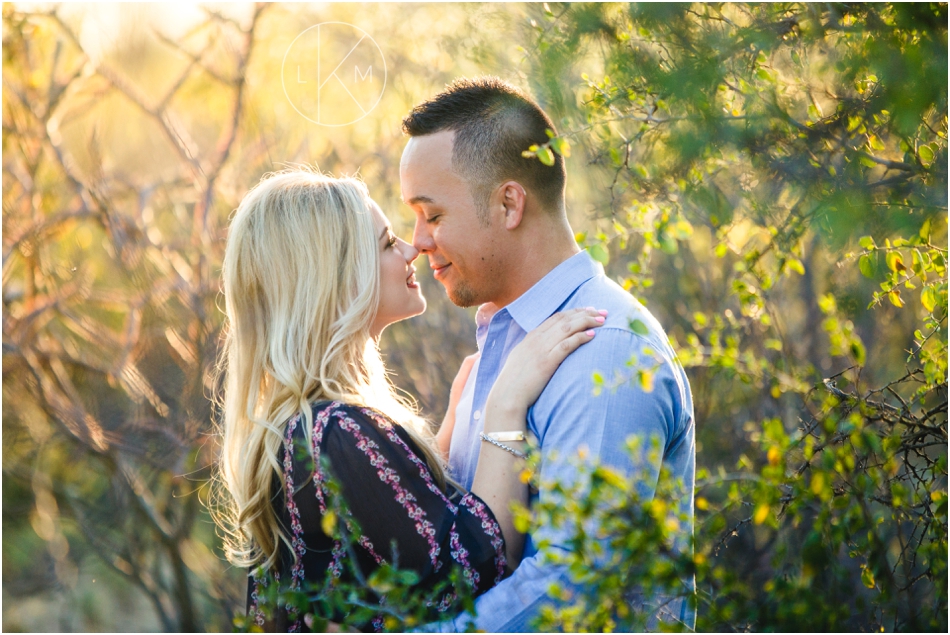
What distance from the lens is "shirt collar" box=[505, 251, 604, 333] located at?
7.77 feet

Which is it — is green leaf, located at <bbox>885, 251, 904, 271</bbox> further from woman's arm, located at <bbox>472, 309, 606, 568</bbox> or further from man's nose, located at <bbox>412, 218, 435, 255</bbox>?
man's nose, located at <bbox>412, 218, 435, 255</bbox>

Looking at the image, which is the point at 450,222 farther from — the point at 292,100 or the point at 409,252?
the point at 292,100

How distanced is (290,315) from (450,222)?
0.58 metres

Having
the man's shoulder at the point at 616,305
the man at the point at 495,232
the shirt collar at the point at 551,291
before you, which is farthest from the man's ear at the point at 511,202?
the man's shoulder at the point at 616,305

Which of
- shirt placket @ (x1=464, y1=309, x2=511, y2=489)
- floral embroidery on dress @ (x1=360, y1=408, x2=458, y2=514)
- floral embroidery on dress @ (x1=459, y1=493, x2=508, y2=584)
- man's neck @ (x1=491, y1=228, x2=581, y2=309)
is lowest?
floral embroidery on dress @ (x1=459, y1=493, x2=508, y2=584)

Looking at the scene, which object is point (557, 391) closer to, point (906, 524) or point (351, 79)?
point (351, 79)

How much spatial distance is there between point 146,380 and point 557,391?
2881 mm

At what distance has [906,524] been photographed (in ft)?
14.1

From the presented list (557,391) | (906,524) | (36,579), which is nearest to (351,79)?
(557,391)

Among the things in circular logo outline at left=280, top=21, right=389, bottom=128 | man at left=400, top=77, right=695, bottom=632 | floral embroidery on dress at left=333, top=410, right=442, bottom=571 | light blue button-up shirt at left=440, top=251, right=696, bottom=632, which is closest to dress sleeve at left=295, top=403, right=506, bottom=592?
floral embroidery on dress at left=333, top=410, right=442, bottom=571

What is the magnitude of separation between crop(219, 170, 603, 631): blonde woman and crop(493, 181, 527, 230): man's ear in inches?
13.6

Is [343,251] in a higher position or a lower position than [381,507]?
higher

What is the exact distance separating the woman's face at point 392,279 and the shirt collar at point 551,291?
0.35 m

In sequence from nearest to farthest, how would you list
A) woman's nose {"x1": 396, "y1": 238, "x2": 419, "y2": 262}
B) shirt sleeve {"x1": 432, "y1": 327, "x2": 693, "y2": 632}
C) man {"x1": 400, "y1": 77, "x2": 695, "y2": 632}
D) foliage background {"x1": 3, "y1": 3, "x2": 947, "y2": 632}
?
shirt sleeve {"x1": 432, "y1": 327, "x2": 693, "y2": 632}, man {"x1": 400, "y1": 77, "x2": 695, "y2": 632}, woman's nose {"x1": 396, "y1": 238, "x2": 419, "y2": 262}, foliage background {"x1": 3, "y1": 3, "x2": 947, "y2": 632}
